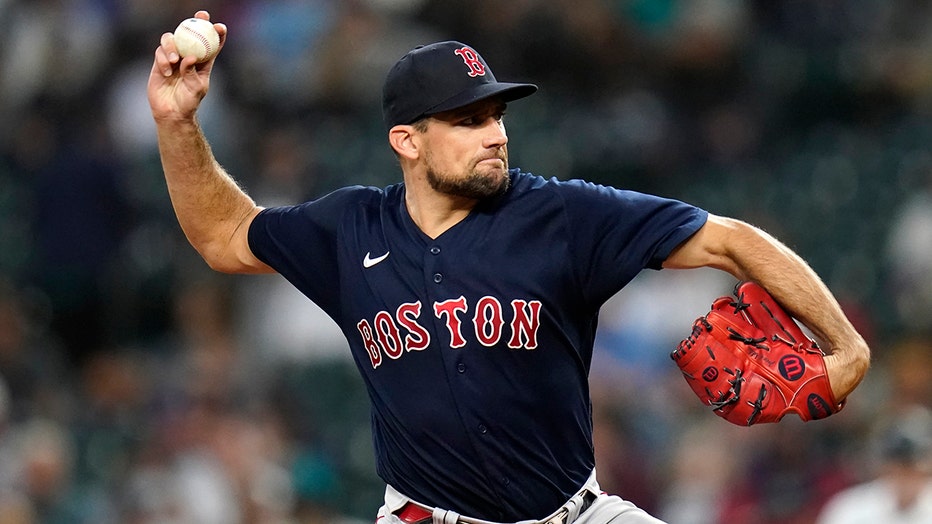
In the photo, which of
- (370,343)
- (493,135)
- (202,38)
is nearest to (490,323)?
(370,343)

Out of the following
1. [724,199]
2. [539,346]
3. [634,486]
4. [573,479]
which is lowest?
[634,486]

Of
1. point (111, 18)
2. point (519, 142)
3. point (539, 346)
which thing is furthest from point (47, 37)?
point (539, 346)

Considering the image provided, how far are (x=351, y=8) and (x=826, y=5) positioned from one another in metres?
3.48

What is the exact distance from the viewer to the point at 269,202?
387 inches

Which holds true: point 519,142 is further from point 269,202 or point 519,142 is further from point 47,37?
point 47,37

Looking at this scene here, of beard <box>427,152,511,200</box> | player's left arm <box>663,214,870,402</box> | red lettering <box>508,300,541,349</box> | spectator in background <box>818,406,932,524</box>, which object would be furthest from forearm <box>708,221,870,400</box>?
spectator in background <box>818,406,932,524</box>

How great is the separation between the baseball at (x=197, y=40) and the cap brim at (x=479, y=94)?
→ 72 centimetres

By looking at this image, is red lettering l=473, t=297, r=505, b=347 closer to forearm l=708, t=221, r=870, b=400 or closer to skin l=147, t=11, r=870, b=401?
skin l=147, t=11, r=870, b=401

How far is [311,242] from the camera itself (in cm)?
460

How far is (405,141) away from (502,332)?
0.63m

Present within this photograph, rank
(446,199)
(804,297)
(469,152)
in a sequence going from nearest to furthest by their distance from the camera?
1. (804,297)
2. (469,152)
3. (446,199)

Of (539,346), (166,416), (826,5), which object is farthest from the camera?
(826,5)

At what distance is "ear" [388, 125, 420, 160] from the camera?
14.5 feet

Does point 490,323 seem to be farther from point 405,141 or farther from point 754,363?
point 754,363
